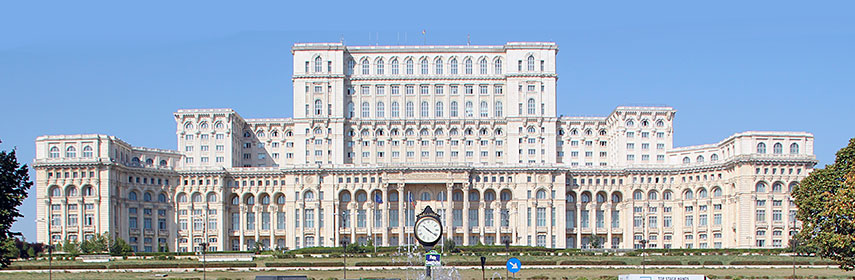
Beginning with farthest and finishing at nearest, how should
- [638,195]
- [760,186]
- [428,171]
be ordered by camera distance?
1. [638,195]
2. [428,171]
3. [760,186]

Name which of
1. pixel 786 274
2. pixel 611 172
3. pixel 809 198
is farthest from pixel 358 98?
pixel 809 198

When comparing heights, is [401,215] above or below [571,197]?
below

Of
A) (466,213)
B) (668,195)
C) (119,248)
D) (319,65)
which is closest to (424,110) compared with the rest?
(319,65)

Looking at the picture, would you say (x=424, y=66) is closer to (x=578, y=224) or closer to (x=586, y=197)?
(x=586, y=197)

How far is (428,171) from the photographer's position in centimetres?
17188

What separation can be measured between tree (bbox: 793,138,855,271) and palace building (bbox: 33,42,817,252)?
7741 cm

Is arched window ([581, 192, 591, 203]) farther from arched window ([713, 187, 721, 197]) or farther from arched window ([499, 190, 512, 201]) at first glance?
arched window ([713, 187, 721, 197])

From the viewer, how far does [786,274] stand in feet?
339

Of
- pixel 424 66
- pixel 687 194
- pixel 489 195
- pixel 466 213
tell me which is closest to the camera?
pixel 466 213

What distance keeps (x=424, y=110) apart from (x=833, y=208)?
115289 millimetres

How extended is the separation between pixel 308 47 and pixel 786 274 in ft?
328

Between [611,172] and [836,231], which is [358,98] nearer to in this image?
[611,172]

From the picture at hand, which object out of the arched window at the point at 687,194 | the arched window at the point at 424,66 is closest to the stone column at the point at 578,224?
the arched window at the point at 687,194

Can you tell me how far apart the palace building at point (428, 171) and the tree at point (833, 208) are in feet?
254
